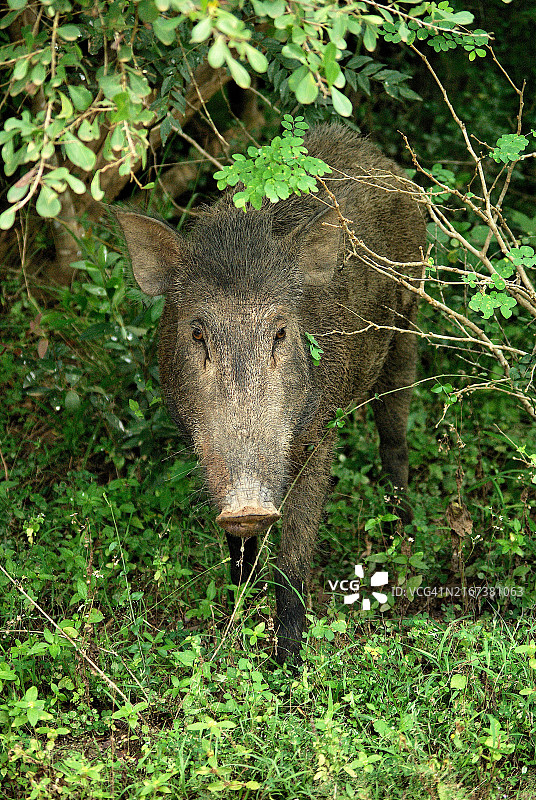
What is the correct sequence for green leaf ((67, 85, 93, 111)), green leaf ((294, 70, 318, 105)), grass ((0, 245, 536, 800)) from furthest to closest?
grass ((0, 245, 536, 800)), green leaf ((67, 85, 93, 111)), green leaf ((294, 70, 318, 105))

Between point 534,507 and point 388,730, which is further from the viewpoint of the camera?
point 534,507

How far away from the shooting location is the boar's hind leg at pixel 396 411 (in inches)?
203

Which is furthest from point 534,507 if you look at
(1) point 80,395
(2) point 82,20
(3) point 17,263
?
(3) point 17,263

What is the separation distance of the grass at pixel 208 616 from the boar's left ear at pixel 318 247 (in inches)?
37.5

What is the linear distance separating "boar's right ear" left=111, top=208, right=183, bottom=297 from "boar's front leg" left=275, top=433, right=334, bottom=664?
1.01 meters

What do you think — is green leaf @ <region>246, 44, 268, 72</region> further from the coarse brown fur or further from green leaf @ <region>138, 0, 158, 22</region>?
the coarse brown fur

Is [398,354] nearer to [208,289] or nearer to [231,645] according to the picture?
[208,289]

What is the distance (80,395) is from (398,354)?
1.85m

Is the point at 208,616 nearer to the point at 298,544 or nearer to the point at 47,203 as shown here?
the point at 298,544

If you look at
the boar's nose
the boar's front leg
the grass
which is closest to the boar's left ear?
the boar's front leg

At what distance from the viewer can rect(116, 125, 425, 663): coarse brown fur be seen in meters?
3.36

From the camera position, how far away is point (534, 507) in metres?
4.78

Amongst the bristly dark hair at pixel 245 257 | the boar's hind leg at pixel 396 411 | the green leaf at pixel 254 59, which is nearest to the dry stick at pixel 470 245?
the bristly dark hair at pixel 245 257

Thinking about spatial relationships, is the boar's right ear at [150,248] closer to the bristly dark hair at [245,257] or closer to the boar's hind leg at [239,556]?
the bristly dark hair at [245,257]
